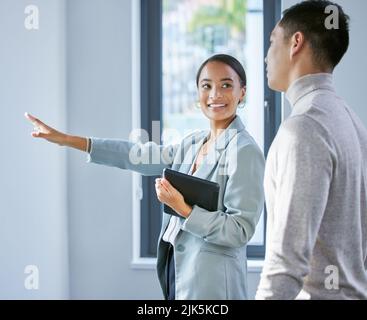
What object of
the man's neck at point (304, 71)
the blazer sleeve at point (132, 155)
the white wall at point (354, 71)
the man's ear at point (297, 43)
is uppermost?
the white wall at point (354, 71)

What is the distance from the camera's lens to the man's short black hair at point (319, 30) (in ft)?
2.03

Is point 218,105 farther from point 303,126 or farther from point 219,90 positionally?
point 303,126

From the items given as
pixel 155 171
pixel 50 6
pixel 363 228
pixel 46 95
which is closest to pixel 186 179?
pixel 155 171

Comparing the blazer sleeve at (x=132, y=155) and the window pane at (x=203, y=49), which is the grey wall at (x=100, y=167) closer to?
the window pane at (x=203, y=49)

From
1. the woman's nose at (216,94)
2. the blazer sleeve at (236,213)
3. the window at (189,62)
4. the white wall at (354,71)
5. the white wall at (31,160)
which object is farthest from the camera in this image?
the window at (189,62)

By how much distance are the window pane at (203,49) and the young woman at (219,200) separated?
50cm

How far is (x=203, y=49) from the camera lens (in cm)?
154

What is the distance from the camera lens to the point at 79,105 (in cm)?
142

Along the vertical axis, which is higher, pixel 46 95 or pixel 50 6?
pixel 50 6

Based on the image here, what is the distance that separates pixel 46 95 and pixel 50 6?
9.7 inches

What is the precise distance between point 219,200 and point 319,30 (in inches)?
14.6

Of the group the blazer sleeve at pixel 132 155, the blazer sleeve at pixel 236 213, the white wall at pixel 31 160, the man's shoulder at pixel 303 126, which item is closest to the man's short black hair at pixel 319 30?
the man's shoulder at pixel 303 126

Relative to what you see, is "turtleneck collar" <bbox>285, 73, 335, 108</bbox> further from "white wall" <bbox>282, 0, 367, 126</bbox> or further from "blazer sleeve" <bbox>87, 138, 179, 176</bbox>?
"white wall" <bbox>282, 0, 367, 126</bbox>

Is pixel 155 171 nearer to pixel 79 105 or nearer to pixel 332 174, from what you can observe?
pixel 79 105
